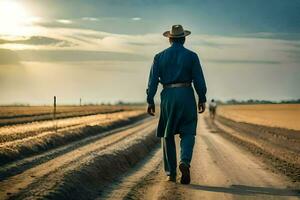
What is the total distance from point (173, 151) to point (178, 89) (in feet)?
3.71

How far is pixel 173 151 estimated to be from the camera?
1154cm

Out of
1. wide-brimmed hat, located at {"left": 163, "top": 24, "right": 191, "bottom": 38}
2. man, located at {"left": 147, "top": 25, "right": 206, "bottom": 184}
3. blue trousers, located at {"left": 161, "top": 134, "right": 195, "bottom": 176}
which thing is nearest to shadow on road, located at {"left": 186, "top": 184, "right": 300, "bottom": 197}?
blue trousers, located at {"left": 161, "top": 134, "right": 195, "bottom": 176}

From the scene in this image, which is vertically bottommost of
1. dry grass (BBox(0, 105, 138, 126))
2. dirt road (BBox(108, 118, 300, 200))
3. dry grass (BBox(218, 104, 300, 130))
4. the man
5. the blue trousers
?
dry grass (BBox(218, 104, 300, 130))

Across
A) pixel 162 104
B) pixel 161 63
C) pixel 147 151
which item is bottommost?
pixel 147 151

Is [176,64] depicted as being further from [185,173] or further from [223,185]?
[223,185]

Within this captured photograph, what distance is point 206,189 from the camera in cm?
1035

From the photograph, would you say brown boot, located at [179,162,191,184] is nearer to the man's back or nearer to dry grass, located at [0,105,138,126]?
the man's back

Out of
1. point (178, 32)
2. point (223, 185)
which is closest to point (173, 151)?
point (223, 185)

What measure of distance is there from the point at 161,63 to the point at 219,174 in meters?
2.68

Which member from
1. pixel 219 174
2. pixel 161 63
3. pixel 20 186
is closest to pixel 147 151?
pixel 219 174

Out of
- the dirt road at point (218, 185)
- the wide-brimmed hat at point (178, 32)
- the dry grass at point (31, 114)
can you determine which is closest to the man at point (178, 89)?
the wide-brimmed hat at point (178, 32)

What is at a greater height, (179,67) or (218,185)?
(179,67)

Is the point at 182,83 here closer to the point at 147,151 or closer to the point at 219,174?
the point at 219,174

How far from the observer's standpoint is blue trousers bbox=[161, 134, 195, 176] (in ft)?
36.1
